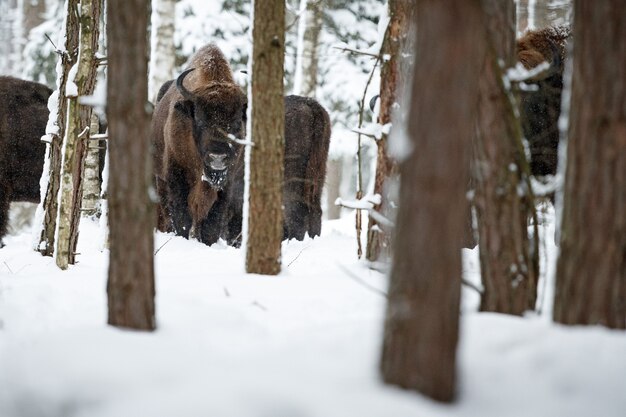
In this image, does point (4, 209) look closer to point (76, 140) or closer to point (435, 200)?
point (76, 140)

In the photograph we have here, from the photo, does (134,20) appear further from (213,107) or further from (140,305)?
(213,107)

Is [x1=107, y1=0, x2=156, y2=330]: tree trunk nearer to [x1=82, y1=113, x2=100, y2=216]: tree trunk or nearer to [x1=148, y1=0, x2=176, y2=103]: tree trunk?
[x1=82, y1=113, x2=100, y2=216]: tree trunk

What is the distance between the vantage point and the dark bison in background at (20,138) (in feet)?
30.6

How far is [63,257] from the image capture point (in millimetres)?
5547

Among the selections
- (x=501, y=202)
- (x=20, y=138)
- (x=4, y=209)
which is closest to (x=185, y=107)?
(x=20, y=138)

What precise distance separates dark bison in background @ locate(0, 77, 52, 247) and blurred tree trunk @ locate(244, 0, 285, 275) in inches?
238

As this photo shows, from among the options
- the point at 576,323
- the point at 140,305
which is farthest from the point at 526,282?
the point at 140,305

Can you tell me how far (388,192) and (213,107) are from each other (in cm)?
424

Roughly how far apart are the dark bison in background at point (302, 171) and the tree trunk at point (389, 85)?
14.7 ft

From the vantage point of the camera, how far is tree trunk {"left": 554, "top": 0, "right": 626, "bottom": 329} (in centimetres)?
276

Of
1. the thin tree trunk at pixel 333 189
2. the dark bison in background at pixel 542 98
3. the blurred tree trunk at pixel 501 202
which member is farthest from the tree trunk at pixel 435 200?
the thin tree trunk at pixel 333 189

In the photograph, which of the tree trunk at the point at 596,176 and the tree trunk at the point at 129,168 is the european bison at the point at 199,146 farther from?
the tree trunk at the point at 596,176

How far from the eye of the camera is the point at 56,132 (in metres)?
6.23

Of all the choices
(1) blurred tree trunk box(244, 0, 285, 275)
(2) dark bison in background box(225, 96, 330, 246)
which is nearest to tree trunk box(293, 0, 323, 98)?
(2) dark bison in background box(225, 96, 330, 246)
